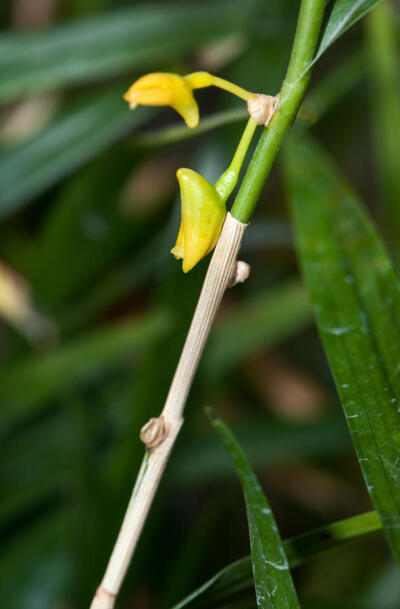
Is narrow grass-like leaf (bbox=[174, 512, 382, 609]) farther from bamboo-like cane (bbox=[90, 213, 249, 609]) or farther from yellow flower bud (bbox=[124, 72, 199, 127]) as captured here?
yellow flower bud (bbox=[124, 72, 199, 127])

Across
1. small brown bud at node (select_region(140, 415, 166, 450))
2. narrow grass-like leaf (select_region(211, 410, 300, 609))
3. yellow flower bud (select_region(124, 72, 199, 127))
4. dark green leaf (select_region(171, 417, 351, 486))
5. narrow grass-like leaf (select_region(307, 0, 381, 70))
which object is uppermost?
yellow flower bud (select_region(124, 72, 199, 127))

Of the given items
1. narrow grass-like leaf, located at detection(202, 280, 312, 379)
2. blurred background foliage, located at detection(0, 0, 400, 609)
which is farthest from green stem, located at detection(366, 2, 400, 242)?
narrow grass-like leaf, located at detection(202, 280, 312, 379)

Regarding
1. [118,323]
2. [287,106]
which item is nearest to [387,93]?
[118,323]

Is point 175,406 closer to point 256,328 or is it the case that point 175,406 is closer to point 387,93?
point 256,328

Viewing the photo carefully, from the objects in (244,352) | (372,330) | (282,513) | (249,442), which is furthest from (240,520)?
(372,330)

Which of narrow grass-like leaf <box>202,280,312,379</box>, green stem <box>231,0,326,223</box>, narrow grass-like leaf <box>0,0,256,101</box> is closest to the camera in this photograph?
green stem <box>231,0,326,223</box>

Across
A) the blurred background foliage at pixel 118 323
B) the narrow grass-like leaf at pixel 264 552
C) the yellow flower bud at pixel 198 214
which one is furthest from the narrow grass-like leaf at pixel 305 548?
the blurred background foliage at pixel 118 323

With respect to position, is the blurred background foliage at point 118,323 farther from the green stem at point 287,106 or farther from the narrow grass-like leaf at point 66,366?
the green stem at point 287,106
